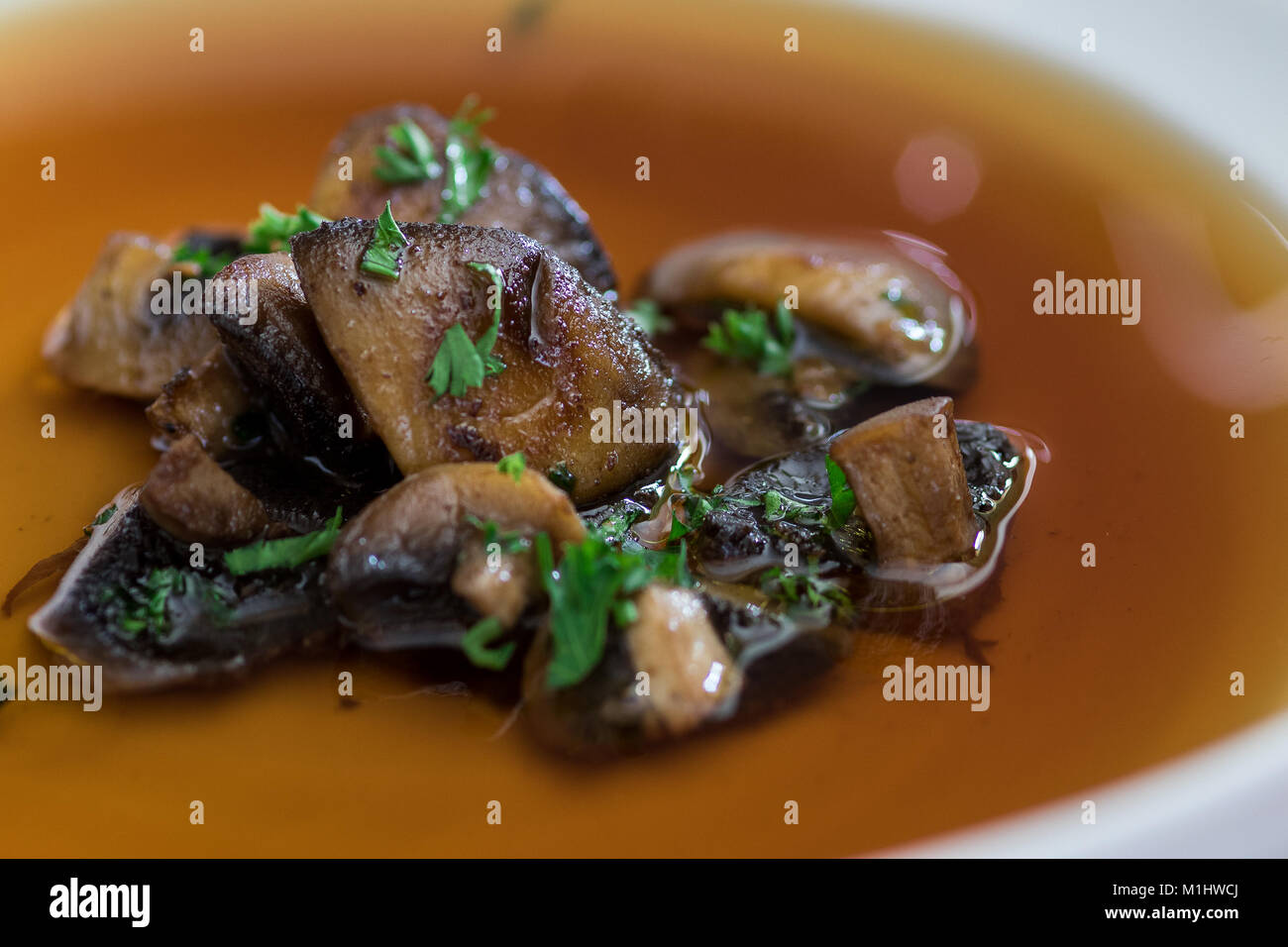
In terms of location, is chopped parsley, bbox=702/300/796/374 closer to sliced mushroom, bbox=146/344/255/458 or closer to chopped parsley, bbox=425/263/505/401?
chopped parsley, bbox=425/263/505/401

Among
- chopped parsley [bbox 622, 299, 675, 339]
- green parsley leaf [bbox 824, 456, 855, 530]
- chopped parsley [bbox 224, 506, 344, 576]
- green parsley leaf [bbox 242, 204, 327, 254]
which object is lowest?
chopped parsley [bbox 224, 506, 344, 576]

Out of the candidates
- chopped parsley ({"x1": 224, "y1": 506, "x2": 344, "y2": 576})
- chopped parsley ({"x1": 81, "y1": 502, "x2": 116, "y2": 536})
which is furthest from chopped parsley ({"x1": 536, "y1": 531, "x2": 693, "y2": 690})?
chopped parsley ({"x1": 81, "y1": 502, "x2": 116, "y2": 536})

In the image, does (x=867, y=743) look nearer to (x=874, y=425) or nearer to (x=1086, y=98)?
(x=874, y=425)

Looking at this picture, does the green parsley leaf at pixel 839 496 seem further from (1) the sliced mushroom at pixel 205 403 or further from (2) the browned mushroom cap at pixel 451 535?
(1) the sliced mushroom at pixel 205 403

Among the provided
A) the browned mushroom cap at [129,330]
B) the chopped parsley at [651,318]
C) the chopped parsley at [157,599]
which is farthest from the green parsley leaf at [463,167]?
the chopped parsley at [157,599]

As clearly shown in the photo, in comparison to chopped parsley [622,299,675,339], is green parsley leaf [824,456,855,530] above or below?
below

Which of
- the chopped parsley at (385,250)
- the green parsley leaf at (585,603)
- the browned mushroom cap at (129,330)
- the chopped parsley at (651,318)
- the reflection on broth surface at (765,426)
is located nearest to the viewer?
the green parsley leaf at (585,603)

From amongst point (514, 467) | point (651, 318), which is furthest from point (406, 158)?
point (514, 467)

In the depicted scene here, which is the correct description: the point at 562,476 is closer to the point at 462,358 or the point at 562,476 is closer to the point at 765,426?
the point at 462,358
